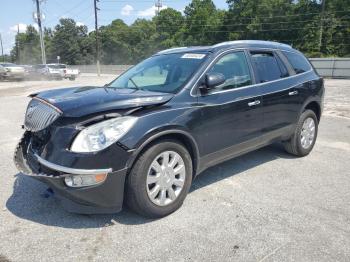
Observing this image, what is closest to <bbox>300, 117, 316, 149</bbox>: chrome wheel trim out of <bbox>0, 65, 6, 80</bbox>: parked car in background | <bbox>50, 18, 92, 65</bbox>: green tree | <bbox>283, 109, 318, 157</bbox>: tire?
<bbox>283, 109, 318, 157</bbox>: tire

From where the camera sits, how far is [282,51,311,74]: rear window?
219 inches

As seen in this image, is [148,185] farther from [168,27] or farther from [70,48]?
[70,48]

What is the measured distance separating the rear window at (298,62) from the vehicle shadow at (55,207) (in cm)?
182

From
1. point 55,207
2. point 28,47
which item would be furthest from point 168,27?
point 55,207

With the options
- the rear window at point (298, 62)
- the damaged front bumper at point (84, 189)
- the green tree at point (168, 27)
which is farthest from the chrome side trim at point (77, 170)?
the green tree at point (168, 27)

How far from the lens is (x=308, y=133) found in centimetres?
585

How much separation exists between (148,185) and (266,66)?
264 cm

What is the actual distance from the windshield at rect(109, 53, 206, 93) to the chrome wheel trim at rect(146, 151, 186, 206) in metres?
0.79

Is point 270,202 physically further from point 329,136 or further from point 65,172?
point 329,136

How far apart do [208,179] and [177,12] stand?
3386 inches

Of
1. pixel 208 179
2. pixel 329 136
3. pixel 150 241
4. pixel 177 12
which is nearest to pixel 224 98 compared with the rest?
pixel 208 179

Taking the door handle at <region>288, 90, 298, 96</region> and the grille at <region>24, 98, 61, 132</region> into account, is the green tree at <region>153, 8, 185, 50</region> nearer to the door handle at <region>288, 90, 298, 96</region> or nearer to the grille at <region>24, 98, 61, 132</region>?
the door handle at <region>288, 90, 298, 96</region>

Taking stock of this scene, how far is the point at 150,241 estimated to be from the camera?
3.23 metres

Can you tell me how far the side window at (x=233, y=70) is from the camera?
430 cm
